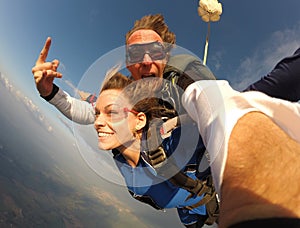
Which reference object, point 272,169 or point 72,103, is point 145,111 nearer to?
point 72,103

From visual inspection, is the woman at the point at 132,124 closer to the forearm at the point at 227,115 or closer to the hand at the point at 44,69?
the hand at the point at 44,69

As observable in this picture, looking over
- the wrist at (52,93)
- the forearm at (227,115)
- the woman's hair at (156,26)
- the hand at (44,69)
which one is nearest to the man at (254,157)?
the forearm at (227,115)

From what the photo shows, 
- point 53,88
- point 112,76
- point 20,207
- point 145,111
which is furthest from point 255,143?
point 20,207

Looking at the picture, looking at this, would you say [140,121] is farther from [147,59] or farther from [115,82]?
[147,59]

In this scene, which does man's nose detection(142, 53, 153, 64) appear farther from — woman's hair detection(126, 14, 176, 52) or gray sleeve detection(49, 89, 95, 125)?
gray sleeve detection(49, 89, 95, 125)

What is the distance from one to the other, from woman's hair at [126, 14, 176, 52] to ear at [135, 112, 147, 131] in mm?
727

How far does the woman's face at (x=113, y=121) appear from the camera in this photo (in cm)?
149

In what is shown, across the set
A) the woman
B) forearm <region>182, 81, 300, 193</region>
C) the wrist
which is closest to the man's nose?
the woman

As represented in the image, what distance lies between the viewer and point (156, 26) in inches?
78.0

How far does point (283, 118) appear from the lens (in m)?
0.41

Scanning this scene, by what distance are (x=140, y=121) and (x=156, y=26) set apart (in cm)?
88

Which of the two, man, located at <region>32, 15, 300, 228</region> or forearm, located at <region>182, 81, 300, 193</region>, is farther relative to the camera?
man, located at <region>32, 15, 300, 228</region>

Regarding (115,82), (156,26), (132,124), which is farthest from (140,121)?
(156,26)

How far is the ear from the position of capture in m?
1.48
